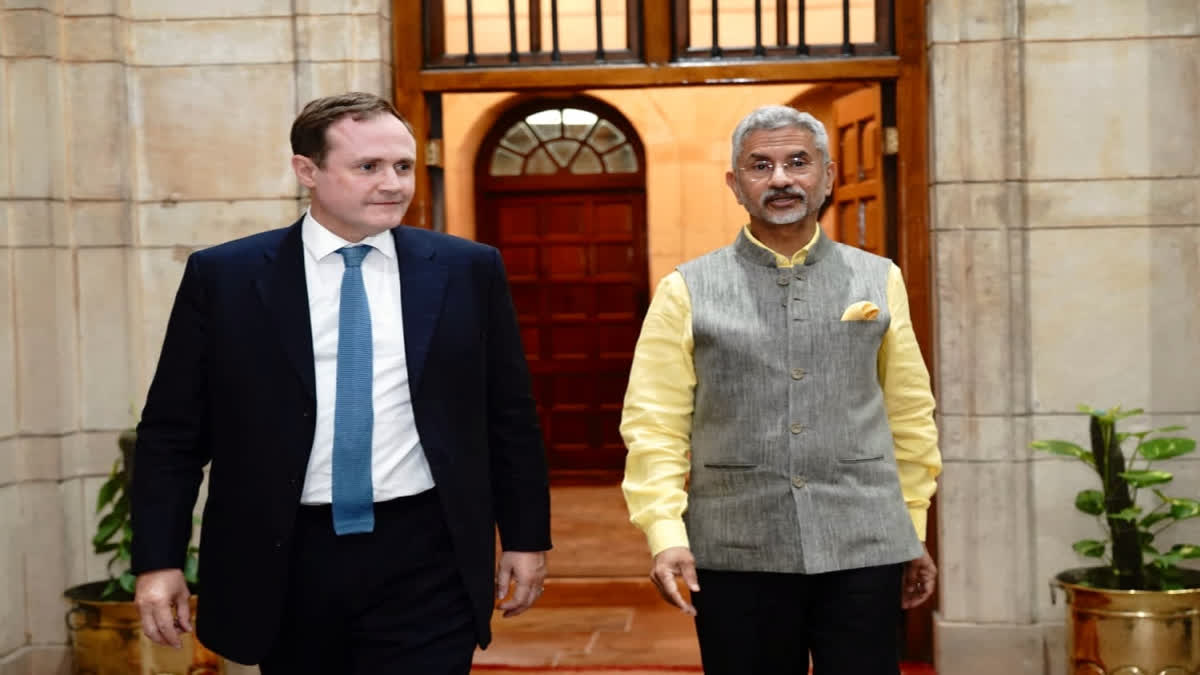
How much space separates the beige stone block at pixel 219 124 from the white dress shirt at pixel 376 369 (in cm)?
245

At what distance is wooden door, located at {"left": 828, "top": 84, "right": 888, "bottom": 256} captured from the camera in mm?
5082

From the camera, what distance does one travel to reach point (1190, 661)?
13.7ft

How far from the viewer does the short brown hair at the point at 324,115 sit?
8.16 feet

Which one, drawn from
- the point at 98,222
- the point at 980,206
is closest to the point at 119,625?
the point at 98,222

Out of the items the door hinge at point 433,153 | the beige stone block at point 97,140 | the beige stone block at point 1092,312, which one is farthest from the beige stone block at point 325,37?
the beige stone block at point 1092,312

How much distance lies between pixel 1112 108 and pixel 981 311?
77 cm

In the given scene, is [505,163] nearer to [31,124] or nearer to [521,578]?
[31,124]

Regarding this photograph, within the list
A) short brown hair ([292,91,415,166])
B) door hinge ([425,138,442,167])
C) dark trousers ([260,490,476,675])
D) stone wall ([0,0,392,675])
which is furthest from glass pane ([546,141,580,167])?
dark trousers ([260,490,476,675])

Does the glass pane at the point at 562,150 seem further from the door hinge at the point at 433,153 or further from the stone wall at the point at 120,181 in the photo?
the stone wall at the point at 120,181

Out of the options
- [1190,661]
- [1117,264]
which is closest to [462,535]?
[1190,661]

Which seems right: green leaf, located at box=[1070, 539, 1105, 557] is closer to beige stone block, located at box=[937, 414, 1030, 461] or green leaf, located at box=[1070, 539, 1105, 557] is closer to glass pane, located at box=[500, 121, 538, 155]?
beige stone block, located at box=[937, 414, 1030, 461]

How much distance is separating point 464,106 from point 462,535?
793 cm

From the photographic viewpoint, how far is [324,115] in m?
2.49

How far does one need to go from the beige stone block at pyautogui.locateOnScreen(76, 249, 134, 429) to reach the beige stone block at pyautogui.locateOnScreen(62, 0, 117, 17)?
0.78 meters
